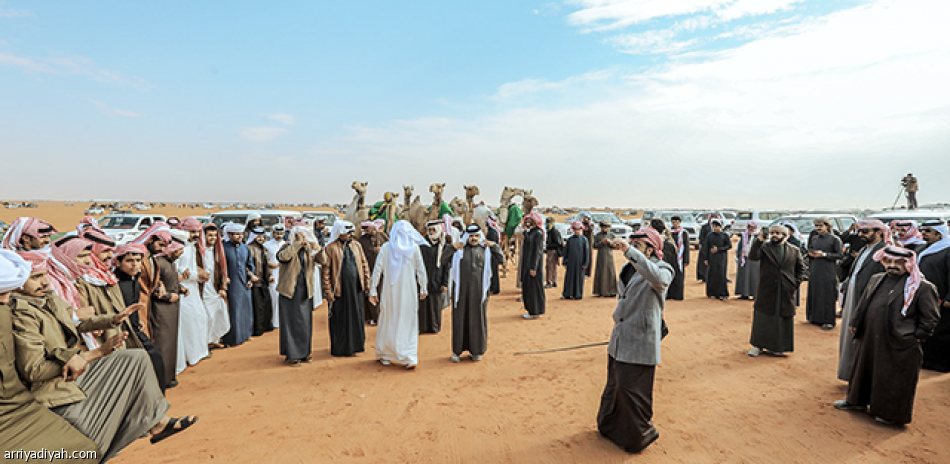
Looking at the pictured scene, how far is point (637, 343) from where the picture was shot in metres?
3.66

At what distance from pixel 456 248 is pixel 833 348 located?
5.99 m

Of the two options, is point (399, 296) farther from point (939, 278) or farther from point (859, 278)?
point (939, 278)

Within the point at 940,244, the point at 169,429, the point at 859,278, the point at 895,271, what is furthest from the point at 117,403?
the point at 940,244

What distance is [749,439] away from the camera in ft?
13.5

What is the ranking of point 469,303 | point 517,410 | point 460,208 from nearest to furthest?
point 517,410
point 469,303
point 460,208

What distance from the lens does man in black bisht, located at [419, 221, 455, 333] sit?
23.2 ft

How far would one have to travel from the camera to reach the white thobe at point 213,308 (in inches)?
248

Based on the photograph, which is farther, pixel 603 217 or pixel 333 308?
pixel 603 217

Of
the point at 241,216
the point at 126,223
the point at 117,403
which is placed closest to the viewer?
the point at 117,403

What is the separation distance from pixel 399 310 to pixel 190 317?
2716mm

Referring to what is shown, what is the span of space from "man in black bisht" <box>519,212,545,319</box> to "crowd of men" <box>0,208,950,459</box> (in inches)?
1.7

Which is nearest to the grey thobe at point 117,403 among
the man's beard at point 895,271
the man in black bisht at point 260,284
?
the man in black bisht at point 260,284

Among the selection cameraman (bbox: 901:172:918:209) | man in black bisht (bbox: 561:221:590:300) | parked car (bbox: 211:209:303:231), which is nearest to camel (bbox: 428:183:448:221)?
man in black bisht (bbox: 561:221:590:300)

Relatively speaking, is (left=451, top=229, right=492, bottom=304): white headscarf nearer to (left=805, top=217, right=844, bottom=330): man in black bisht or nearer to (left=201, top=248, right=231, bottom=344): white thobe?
(left=201, top=248, right=231, bottom=344): white thobe
